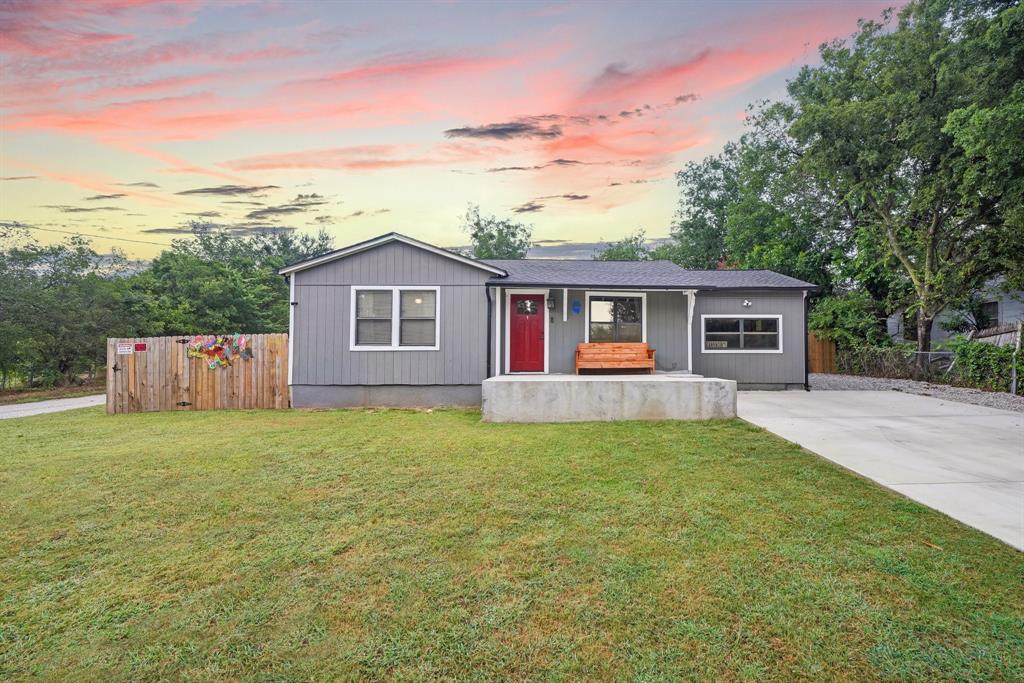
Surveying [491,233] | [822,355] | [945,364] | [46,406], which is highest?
[491,233]

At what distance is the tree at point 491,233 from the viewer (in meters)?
36.8

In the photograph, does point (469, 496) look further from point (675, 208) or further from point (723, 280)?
point (675, 208)

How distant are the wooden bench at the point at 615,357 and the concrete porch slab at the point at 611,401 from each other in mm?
2650

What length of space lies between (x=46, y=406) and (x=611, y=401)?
13.8 metres

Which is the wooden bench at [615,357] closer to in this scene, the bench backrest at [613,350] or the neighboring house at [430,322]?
the bench backrest at [613,350]

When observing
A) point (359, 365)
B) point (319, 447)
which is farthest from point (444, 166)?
point (319, 447)

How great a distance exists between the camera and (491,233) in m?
36.9

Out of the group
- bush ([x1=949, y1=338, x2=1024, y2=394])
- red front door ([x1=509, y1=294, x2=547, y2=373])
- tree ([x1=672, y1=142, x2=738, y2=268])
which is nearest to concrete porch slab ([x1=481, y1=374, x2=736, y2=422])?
red front door ([x1=509, y1=294, x2=547, y2=373])

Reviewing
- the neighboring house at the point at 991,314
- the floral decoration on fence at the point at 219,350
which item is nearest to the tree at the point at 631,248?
the neighboring house at the point at 991,314

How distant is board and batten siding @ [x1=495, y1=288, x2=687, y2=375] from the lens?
11.0 metres

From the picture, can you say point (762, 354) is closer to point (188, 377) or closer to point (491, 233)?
point (188, 377)

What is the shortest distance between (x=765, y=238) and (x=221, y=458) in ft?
76.8

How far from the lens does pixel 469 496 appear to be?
406 centimetres

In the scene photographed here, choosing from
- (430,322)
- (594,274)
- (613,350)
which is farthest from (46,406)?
(594,274)
